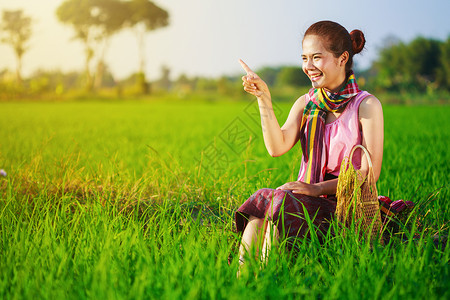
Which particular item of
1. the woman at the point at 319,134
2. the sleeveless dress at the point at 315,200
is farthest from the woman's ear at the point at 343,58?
the sleeveless dress at the point at 315,200

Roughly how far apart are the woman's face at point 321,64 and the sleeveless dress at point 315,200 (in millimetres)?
133

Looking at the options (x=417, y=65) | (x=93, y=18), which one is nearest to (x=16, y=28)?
(x=93, y=18)

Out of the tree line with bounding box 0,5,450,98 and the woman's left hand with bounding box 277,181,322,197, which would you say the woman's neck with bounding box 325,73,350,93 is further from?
the tree line with bounding box 0,5,450,98

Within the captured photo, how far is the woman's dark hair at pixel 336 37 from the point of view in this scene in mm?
1958

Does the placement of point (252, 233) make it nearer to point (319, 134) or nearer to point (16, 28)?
point (319, 134)

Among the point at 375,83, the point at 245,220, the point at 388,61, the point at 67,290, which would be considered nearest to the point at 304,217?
the point at 245,220

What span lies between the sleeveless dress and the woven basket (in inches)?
3.8

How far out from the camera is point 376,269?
5.33 feet

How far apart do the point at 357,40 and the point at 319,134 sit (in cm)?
47

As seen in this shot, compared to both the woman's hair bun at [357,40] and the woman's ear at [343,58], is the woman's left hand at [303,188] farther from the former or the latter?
the woman's hair bun at [357,40]

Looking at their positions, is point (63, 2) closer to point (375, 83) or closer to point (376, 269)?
point (375, 83)

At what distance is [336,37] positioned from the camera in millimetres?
1959

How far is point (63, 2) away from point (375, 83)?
26.4 metres

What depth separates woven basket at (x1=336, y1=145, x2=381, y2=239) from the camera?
1798 mm
